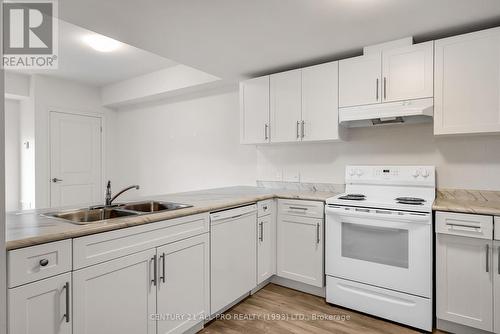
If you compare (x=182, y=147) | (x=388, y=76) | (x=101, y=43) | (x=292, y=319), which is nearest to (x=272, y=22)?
(x=388, y=76)

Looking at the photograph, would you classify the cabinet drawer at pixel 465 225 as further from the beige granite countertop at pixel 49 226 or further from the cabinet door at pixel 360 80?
the beige granite countertop at pixel 49 226

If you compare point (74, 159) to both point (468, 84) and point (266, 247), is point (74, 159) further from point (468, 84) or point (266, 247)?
point (468, 84)

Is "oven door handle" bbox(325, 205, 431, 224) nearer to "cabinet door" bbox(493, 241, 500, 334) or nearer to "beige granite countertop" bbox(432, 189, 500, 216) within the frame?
"beige granite countertop" bbox(432, 189, 500, 216)

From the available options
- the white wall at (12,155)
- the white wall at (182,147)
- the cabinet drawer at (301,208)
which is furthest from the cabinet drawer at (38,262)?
the white wall at (12,155)

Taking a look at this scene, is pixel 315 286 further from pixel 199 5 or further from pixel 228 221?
pixel 199 5

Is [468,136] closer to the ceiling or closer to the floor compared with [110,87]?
closer to the floor

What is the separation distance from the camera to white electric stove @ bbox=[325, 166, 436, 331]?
2.05 meters

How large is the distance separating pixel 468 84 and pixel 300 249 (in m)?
1.90

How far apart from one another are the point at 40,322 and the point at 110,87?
4445 millimetres

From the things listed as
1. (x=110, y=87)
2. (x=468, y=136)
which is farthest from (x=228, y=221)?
(x=110, y=87)

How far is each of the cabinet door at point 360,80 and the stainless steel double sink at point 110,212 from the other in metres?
1.75

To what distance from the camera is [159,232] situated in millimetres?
1733

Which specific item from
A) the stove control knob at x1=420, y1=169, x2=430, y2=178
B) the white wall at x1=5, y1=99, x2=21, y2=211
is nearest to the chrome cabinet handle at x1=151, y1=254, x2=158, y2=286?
the stove control knob at x1=420, y1=169, x2=430, y2=178

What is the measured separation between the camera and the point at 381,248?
7.25 feet
